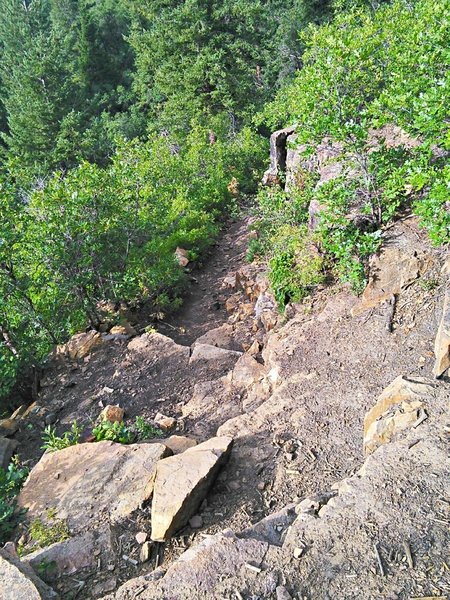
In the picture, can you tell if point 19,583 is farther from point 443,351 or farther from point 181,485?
point 443,351

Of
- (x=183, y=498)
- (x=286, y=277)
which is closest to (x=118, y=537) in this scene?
(x=183, y=498)

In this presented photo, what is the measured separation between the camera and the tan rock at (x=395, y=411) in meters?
3.63

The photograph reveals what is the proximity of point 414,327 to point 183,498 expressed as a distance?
316 cm

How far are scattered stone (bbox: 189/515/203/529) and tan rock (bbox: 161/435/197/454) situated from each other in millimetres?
967

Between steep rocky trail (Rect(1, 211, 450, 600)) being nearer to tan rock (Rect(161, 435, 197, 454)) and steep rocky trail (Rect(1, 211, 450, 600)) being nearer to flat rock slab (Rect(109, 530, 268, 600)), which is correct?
flat rock slab (Rect(109, 530, 268, 600))

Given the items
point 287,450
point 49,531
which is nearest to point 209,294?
point 287,450

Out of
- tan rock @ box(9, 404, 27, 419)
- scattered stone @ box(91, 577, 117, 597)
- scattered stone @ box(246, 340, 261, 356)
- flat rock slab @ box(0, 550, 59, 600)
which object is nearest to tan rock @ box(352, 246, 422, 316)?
scattered stone @ box(246, 340, 261, 356)

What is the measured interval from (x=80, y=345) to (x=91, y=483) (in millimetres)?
3968

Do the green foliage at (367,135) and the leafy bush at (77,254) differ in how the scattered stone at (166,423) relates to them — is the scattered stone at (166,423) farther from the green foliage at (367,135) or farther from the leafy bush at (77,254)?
the green foliage at (367,135)

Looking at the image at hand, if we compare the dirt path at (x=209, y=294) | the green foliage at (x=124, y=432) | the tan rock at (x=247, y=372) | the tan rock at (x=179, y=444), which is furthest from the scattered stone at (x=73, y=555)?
the dirt path at (x=209, y=294)

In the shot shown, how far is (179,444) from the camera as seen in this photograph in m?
4.88

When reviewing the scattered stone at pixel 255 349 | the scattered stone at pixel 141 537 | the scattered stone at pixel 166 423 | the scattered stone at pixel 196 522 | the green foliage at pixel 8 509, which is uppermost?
the green foliage at pixel 8 509

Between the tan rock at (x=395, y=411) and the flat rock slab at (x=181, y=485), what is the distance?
1375 mm

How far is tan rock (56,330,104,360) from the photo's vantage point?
7.85 meters
